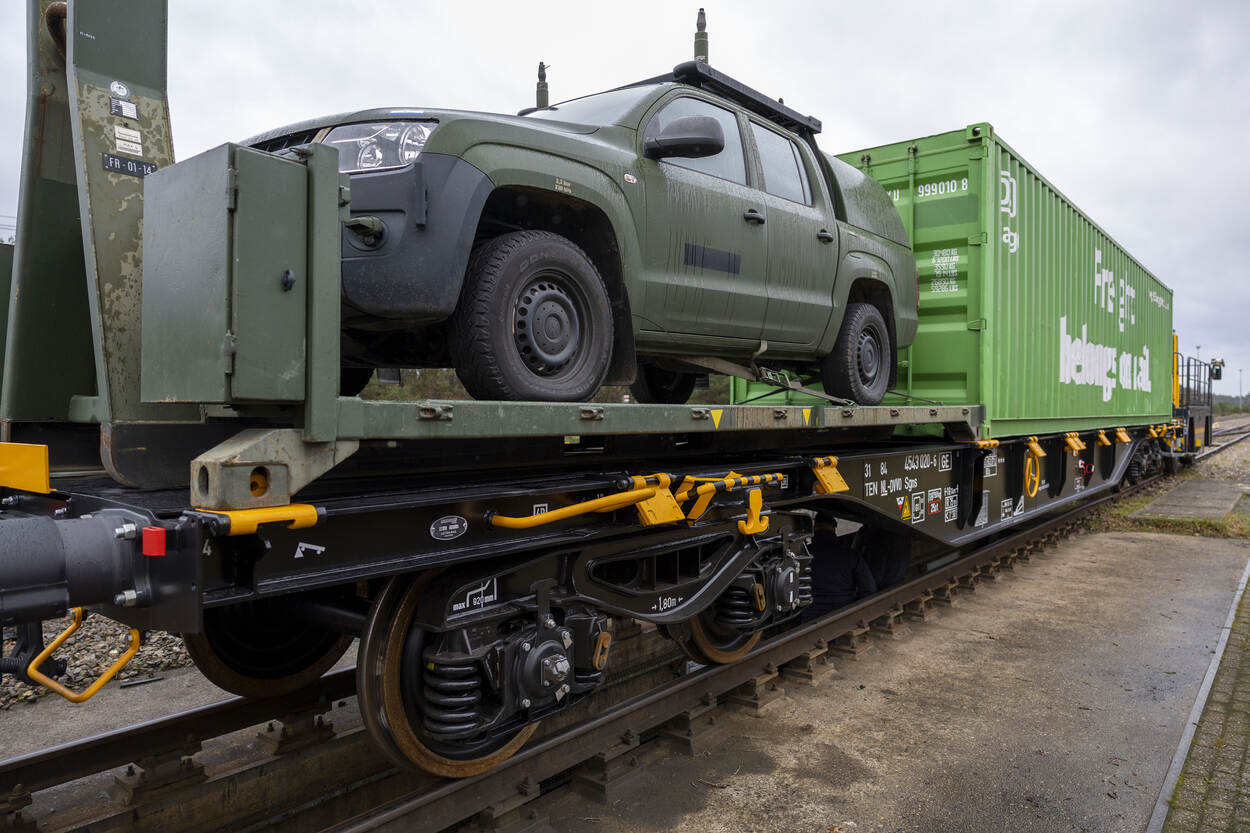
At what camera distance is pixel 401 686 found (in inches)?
116

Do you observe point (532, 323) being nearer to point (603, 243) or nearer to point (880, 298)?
point (603, 243)

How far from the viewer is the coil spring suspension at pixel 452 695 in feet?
9.48

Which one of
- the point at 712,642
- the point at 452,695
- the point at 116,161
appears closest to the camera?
the point at 116,161

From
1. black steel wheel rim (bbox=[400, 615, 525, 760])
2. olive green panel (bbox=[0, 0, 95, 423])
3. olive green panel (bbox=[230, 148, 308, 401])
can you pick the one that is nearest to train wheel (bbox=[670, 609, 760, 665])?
black steel wheel rim (bbox=[400, 615, 525, 760])

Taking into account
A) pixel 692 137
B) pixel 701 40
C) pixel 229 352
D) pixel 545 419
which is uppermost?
pixel 701 40

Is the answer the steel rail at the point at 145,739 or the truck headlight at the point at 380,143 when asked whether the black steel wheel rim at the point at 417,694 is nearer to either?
the steel rail at the point at 145,739

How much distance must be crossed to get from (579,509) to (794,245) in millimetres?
2257

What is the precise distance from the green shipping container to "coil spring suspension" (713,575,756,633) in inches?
103

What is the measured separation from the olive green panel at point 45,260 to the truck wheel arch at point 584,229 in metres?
1.41

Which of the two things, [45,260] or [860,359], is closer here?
[45,260]

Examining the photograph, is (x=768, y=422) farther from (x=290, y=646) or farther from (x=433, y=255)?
(x=290, y=646)

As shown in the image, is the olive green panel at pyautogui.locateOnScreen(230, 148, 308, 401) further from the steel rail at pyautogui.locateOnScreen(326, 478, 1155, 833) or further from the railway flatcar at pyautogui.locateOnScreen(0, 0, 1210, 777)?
the steel rail at pyautogui.locateOnScreen(326, 478, 1155, 833)

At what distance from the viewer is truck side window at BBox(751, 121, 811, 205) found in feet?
15.1

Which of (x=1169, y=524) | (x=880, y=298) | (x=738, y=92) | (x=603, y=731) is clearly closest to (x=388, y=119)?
(x=738, y=92)
